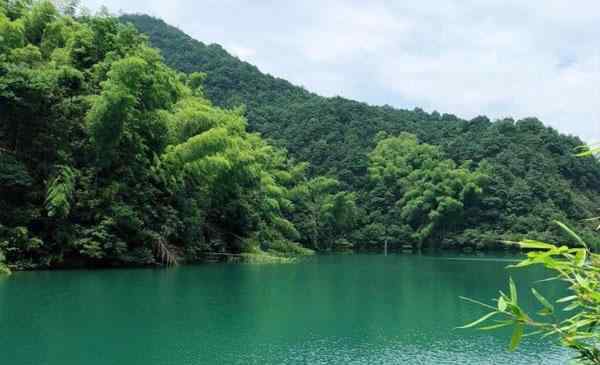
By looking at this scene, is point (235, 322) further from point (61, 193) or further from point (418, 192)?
point (418, 192)

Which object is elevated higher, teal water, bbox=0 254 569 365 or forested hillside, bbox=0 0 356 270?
forested hillside, bbox=0 0 356 270

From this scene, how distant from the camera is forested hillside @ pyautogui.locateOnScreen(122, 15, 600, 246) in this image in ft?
132

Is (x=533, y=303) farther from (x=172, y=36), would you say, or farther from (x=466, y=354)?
(x=172, y=36)

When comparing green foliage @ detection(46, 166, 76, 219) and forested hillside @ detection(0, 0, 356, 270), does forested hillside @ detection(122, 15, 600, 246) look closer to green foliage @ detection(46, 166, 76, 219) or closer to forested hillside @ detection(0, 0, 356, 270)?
forested hillside @ detection(0, 0, 356, 270)

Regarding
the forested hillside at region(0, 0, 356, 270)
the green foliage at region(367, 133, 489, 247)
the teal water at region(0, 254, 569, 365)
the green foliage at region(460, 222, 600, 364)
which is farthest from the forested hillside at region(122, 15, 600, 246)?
the green foliage at region(460, 222, 600, 364)

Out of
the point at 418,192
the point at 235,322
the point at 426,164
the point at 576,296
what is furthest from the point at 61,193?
the point at 426,164

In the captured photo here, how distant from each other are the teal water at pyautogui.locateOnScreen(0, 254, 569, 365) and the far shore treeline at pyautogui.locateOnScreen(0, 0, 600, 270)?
7.10 ft

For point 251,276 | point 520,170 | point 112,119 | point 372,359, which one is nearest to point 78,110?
point 112,119

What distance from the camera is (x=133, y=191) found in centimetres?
2047

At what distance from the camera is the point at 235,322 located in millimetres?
11727

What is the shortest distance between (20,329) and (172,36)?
55.9 meters

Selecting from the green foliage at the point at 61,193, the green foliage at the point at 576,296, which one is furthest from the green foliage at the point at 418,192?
the green foliage at the point at 576,296

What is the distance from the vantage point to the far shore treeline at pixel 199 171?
1873 cm

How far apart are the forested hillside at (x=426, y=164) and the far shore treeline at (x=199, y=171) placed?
0.49 feet
